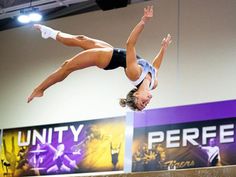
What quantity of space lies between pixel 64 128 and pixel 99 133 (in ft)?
2.39

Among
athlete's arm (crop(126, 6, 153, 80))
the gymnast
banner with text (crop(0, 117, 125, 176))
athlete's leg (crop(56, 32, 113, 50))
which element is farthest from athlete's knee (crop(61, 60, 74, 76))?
banner with text (crop(0, 117, 125, 176))

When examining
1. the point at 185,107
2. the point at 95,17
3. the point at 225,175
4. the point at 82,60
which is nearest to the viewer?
the point at 225,175

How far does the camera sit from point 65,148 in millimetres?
8430

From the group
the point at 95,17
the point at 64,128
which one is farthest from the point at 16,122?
the point at 95,17

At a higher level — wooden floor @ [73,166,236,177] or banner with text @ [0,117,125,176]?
banner with text @ [0,117,125,176]

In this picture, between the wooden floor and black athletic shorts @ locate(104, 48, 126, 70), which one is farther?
black athletic shorts @ locate(104, 48, 126, 70)

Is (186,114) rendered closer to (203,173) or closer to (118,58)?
(118,58)

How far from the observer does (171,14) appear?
826 cm

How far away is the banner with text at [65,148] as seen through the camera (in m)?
8.02

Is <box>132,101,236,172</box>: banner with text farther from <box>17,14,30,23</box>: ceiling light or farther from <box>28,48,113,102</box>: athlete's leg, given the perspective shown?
<box>28,48,113,102</box>: athlete's leg

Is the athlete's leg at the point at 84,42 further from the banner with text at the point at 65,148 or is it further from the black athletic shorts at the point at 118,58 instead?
the banner with text at the point at 65,148

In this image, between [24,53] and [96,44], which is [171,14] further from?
[96,44]

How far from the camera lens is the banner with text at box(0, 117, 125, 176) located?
8.02 m

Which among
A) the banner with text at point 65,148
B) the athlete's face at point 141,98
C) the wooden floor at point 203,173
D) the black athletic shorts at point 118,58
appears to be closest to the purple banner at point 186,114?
the banner with text at point 65,148
